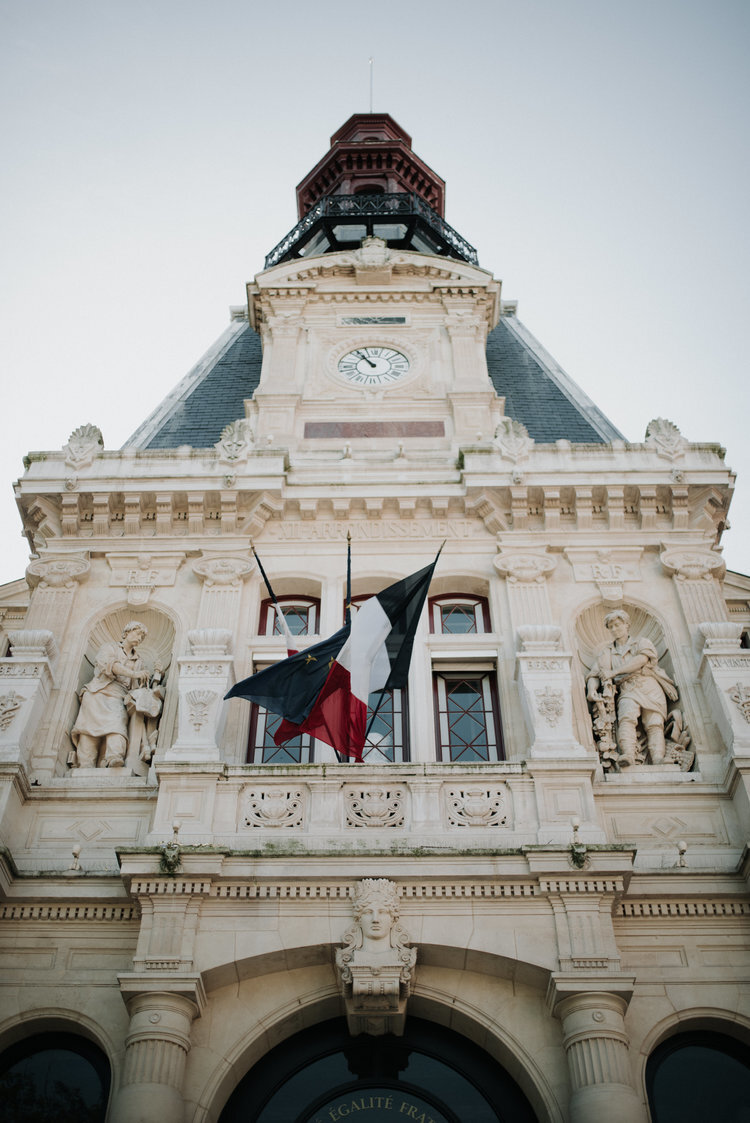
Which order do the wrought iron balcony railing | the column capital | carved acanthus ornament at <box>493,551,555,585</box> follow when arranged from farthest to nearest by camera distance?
the wrought iron balcony railing → carved acanthus ornament at <box>493,551,555,585</box> → the column capital

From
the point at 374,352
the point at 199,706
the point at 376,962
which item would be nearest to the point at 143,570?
the point at 199,706

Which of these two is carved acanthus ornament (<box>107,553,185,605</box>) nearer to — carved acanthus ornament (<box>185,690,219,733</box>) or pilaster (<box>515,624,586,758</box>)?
carved acanthus ornament (<box>185,690,219,733</box>)

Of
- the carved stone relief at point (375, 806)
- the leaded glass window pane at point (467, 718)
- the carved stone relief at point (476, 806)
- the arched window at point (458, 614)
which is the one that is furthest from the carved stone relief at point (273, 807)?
the arched window at point (458, 614)

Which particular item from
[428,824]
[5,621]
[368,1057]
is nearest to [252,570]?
[5,621]

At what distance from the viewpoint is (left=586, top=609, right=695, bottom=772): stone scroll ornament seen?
16.9 meters

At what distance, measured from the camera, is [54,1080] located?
46.7 ft

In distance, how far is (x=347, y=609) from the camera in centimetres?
1727

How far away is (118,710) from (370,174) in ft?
82.6

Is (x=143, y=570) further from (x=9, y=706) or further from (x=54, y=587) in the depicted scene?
(x=9, y=706)

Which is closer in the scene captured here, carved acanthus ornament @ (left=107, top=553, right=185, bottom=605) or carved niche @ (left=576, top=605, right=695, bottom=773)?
carved niche @ (left=576, top=605, right=695, bottom=773)

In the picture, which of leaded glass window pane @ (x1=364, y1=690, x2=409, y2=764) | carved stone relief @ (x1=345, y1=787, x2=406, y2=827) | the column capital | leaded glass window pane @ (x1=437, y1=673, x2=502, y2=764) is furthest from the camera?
leaded glass window pane @ (x1=437, y1=673, x2=502, y2=764)

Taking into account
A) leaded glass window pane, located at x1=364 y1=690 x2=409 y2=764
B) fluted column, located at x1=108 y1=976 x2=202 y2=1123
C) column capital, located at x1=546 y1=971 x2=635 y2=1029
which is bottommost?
fluted column, located at x1=108 y1=976 x2=202 y2=1123

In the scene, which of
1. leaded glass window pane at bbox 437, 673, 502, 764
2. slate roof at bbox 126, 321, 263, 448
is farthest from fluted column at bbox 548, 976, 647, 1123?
slate roof at bbox 126, 321, 263, 448

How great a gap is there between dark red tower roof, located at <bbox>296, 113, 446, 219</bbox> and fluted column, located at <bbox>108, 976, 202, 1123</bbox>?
27.8m
